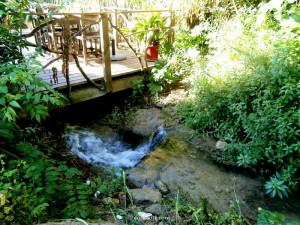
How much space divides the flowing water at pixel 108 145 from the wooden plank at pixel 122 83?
0.99 m

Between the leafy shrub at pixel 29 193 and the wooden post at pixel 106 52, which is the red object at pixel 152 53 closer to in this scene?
the wooden post at pixel 106 52

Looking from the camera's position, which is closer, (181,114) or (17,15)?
(17,15)

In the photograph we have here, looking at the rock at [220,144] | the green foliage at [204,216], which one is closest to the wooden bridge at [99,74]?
the rock at [220,144]

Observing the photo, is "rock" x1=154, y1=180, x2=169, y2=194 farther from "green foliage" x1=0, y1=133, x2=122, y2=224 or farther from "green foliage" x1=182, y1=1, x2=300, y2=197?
"green foliage" x1=182, y1=1, x2=300, y2=197

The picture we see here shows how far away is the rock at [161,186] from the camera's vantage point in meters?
2.89

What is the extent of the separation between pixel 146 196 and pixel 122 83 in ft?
10.7

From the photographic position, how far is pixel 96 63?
597cm

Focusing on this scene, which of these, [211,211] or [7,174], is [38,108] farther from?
[211,211]

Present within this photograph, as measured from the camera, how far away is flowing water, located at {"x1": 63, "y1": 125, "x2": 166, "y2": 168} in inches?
158

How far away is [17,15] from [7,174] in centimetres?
244

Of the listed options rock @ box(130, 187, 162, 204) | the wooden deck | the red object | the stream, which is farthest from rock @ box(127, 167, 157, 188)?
the red object

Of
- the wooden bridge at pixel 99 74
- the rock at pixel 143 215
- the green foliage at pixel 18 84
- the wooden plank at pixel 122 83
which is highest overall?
the green foliage at pixel 18 84

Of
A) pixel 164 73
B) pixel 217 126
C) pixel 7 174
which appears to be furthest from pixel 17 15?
pixel 217 126

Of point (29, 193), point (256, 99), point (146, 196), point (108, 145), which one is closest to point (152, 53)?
point (108, 145)
